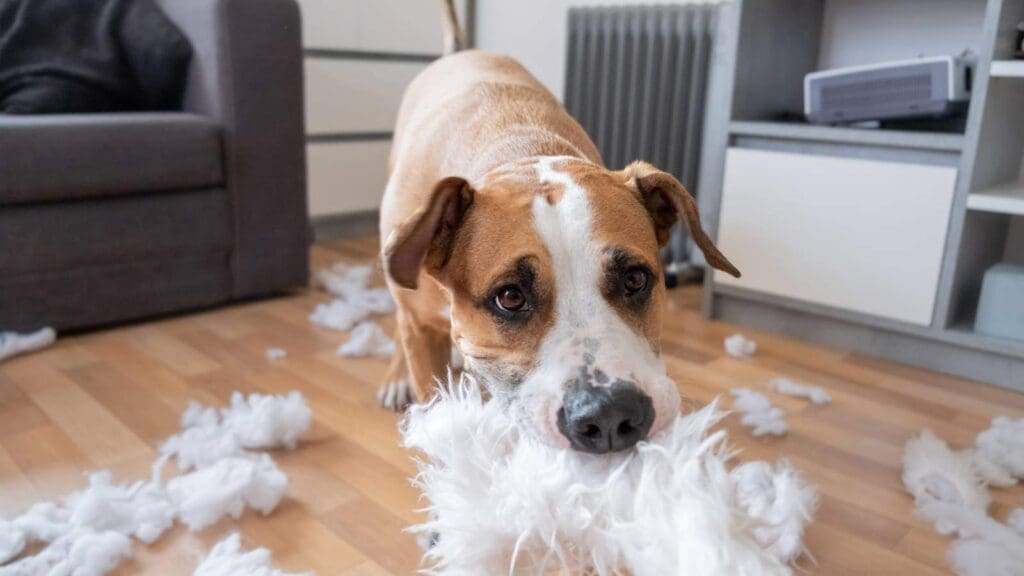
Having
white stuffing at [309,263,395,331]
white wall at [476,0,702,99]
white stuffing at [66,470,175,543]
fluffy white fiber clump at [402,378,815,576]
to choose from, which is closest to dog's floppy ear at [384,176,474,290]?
fluffy white fiber clump at [402,378,815,576]

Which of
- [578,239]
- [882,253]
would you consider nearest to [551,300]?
[578,239]

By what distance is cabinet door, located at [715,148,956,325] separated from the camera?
203 cm

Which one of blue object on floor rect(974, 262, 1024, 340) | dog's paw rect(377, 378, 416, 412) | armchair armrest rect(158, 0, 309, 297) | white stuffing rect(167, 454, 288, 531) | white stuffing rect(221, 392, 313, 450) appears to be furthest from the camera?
armchair armrest rect(158, 0, 309, 297)

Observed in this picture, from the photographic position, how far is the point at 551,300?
0.98m

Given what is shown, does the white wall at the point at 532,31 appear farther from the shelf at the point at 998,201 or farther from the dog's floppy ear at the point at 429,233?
the dog's floppy ear at the point at 429,233

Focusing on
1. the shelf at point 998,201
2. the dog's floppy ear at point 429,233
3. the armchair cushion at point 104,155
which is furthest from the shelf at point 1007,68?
the armchair cushion at point 104,155

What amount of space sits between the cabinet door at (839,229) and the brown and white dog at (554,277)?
112 centimetres

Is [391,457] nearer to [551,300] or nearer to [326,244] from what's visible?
[551,300]

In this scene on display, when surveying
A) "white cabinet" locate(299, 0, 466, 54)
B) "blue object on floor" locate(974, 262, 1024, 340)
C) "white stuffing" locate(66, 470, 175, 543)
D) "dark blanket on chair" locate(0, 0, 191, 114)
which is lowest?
"white stuffing" locate(66, 470, 175, 543)

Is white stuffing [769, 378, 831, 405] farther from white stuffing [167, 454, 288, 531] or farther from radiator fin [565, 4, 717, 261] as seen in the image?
white stuffing [167, 454, 288, 531]

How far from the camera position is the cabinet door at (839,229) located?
6.67 ft

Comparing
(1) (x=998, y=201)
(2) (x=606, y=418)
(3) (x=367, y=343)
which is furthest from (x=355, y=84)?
(2) (x=606, y=418)

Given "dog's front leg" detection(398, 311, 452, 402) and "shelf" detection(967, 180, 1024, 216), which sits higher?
"shelf" detection(967, 180, 1024, 216)

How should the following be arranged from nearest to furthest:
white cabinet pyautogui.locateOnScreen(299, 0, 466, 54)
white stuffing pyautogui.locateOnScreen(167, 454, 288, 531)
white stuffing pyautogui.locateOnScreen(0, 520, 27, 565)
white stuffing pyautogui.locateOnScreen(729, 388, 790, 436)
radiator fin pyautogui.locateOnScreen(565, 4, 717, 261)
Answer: white stuffing pyautogui.locateOnScreen(0, 520, 27, 565), white stuffing pyautogui.locateOnScreen(167, 454, 288, 531), white stuffing pyautogui.locateOnScreen(729, 388, 790, 436), radiator fin pyautogui.locateOnScreen(565, 4, 717, 261), white cabinet pyautogui.locateOnScreen(299, 0, 466, 54)
